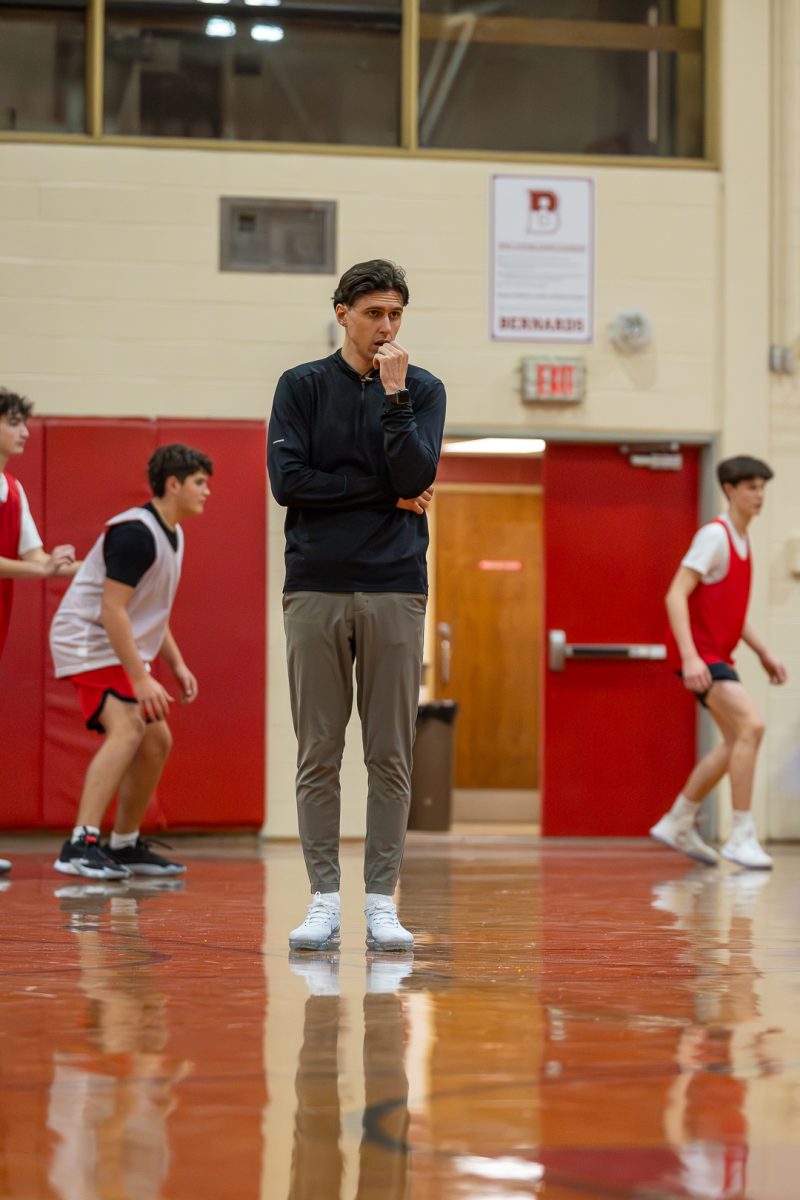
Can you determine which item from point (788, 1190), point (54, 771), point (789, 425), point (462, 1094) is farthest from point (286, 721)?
point (788, 1190)

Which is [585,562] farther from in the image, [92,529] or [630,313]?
[92,529]

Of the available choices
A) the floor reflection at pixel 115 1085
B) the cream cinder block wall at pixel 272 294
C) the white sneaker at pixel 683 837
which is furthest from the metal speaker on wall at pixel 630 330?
the floor reflection at pixel 115 1085

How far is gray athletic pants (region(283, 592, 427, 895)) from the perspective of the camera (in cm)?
357

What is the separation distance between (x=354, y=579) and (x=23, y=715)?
150 inches

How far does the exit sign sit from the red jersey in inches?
55.9

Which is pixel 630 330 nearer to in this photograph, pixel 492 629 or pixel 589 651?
pixel 589 651

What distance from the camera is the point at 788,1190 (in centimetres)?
183

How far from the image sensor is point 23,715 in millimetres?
6996

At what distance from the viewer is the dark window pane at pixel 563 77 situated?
7.56 m

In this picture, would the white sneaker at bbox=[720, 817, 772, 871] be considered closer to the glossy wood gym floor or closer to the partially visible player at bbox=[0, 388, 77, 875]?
the glossy wood gym floor

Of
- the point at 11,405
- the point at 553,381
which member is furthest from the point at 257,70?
the point at 11,405

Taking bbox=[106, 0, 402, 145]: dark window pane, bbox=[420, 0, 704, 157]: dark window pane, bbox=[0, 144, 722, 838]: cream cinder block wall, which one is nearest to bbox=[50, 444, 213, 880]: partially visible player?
bbox=[0, 144, 722, 838]: cream cinder block wall

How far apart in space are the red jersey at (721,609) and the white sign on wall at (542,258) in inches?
65.4

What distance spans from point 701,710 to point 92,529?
298cm
